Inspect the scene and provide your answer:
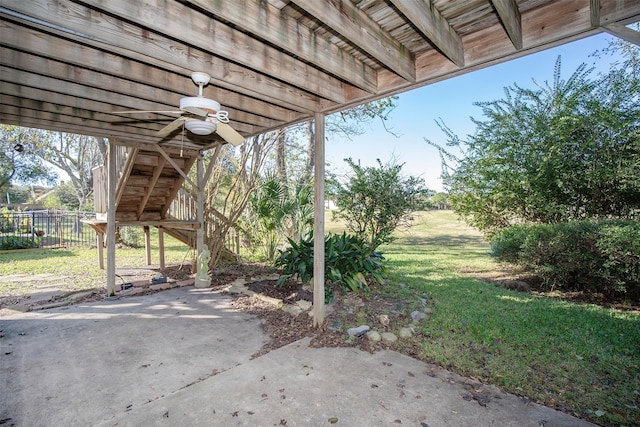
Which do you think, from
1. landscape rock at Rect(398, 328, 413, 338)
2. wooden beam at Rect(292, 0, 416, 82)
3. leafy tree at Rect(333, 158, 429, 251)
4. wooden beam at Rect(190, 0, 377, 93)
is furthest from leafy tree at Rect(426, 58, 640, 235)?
wooden beam at Rect(190, 0, 377, 93)

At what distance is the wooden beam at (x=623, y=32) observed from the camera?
5.97 ft

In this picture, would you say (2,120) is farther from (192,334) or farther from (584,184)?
(584,184)

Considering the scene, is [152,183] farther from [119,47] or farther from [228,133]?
[119,47]

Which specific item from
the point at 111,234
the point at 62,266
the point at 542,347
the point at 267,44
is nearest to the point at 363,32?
the point at 267,44

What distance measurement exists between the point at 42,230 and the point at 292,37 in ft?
42.5

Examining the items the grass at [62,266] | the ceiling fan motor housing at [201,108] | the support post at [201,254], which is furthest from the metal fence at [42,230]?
the ceiling fan motor housing at [201,108]

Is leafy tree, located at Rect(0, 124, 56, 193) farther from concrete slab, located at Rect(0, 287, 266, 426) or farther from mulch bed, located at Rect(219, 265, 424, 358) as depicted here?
mulch bed, located at Rect(219, 265, 424, 358)

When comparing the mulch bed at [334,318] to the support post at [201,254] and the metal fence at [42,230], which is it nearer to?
the support post at [201,254]

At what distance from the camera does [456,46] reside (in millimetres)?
2410

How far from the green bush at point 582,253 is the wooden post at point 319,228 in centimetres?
357

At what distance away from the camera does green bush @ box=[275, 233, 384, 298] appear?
181 inches

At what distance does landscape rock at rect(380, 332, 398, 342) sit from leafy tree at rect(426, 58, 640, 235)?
4161 mm

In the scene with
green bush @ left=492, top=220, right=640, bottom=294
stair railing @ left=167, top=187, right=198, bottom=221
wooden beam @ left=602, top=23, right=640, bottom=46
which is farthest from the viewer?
stair railing @ left=167, top=187, right=198, bottom=221

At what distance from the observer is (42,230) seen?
35.8 ft
